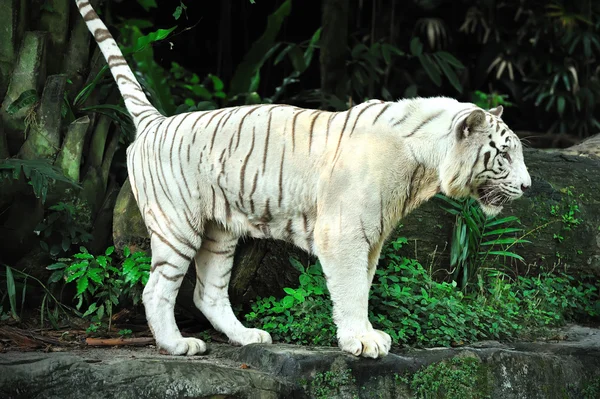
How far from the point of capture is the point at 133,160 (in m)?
4.77

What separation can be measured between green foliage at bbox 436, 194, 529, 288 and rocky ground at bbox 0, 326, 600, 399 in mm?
851

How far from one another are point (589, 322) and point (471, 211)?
3.90 ft

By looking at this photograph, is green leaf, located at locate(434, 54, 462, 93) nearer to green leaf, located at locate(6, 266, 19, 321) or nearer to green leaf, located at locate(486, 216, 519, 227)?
green leaf, located at locate(486, 216, 519, 227)

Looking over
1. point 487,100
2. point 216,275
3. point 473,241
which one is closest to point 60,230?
point 216,275

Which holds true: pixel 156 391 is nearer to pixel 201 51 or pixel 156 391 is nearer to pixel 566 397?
pixel 566 397

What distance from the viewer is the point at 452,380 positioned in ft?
14.2

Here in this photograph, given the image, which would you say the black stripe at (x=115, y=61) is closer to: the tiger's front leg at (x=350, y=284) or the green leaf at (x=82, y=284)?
the green leaf at (x=82, y=284)

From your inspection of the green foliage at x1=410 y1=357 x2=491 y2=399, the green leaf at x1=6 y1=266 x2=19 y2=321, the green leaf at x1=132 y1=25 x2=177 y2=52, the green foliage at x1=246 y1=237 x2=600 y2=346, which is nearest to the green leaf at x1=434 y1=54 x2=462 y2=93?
the green foliage at x1=246 y1=237 x2=600 y2=346

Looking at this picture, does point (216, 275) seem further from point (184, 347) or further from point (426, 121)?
point (426, 121)

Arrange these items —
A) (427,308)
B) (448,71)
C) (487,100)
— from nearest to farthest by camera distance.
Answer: (427,308)
(448,71)
(487,100)

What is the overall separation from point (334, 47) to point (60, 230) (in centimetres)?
379

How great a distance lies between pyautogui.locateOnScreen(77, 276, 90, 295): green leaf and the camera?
15.9ft

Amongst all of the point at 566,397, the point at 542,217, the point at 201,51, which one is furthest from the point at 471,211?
the point at 201,51

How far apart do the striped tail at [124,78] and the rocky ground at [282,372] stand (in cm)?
146
